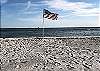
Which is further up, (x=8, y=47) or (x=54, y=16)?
(x=54, y=16)

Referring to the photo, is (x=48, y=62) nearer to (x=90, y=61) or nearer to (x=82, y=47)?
(x=90, y=61)

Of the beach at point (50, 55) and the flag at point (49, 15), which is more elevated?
the flag at point (49, 15)

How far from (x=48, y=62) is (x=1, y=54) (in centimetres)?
451

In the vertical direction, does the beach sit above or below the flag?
below

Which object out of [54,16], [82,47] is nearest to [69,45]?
[82,47]

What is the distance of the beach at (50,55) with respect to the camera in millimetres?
15930

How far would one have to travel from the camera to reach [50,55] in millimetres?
18938

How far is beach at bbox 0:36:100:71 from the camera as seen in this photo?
627 inches

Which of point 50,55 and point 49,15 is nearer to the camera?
point 50,55

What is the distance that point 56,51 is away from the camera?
20.2m

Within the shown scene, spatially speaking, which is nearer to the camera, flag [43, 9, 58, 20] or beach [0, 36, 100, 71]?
beach [0, 36, 100, 71]

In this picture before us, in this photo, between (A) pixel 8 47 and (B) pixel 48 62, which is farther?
(A) pixel 8 47

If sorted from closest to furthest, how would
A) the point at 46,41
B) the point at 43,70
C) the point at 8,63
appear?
the point at 43,70, the point at 8,63, the point at 46,41

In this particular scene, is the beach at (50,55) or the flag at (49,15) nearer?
the beach at (50,55)
